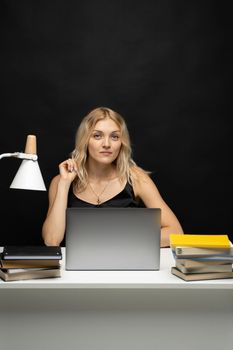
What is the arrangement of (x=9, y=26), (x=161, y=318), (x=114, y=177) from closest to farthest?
(x=161, y=318)
(x=114, y=177)
(x=9, y=26)

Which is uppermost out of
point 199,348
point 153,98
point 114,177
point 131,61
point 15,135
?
point 131,61

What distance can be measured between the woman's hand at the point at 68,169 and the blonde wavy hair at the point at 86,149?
0.82 feet

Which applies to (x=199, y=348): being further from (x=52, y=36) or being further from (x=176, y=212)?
(x=52, y=36)

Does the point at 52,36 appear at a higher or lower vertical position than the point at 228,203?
higher

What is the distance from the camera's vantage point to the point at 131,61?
15.2ft

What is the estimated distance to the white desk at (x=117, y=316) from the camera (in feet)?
7.77

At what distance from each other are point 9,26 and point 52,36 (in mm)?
328

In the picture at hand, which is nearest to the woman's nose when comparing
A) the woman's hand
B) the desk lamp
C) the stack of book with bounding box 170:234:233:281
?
the woman's hand

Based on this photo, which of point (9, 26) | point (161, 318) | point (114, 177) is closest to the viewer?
point (161, 318)

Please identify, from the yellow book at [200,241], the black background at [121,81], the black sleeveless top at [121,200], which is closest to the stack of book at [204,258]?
the yellow book at [200,241]

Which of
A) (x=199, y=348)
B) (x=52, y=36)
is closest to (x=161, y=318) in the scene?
(x=199, y=348)

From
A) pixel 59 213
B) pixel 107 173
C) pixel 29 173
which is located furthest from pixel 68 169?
pixel 29 173

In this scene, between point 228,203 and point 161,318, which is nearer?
point 161,318

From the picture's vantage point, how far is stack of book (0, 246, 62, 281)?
2305 millimetres
